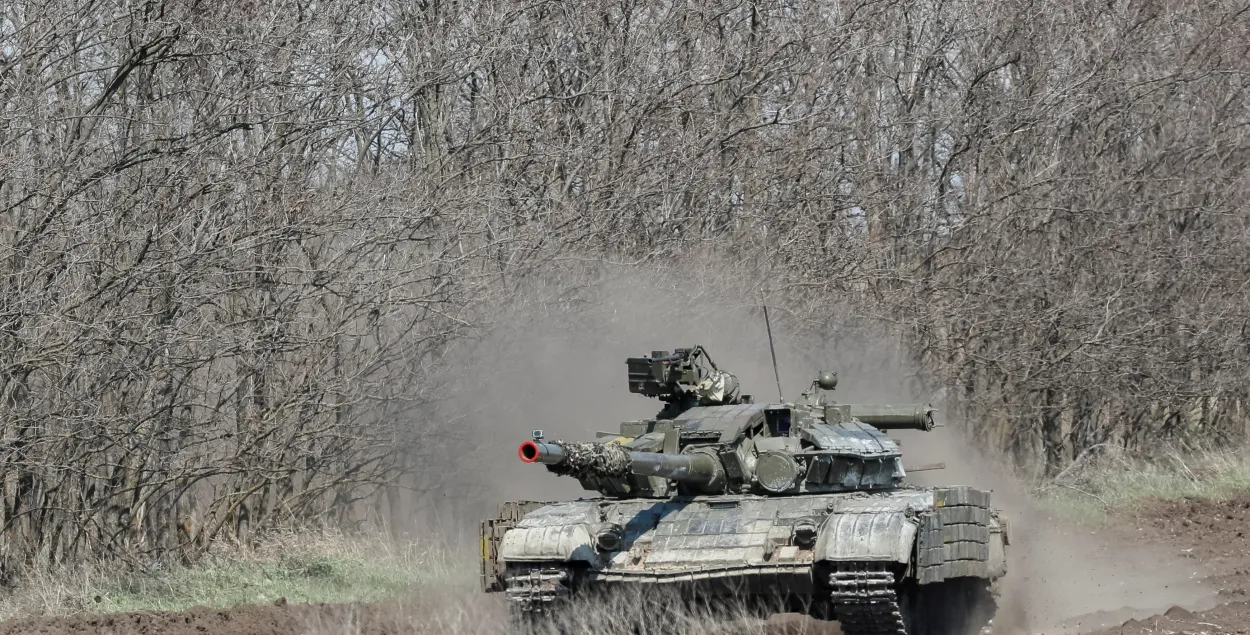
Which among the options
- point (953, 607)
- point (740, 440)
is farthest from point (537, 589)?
point (953, 607)

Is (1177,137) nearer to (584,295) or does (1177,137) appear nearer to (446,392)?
(584,295)

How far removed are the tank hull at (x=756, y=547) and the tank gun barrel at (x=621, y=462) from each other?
0.24 m

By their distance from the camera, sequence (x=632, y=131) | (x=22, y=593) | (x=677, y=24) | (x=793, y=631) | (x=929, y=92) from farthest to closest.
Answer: (x=929, y=92) → (x=677, y=24) → (x=632, y=131) → (x=22, y=593) → (x=793, y=631)

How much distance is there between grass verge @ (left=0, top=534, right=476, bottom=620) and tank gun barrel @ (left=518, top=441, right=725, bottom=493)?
3511mm

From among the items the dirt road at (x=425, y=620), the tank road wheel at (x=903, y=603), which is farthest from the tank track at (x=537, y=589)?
the tank road wheel at (x=903, y=603)

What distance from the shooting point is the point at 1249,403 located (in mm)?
23453

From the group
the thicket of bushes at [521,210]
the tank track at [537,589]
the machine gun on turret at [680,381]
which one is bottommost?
the tank track at [537,589]

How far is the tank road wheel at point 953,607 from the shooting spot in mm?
12008

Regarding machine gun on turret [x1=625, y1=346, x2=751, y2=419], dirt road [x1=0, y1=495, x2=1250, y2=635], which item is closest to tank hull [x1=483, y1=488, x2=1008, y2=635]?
dirt road [x1=0, y1=495, x2=1250, y2=635]

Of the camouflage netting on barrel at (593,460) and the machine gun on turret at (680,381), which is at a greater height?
the machine gun on turret at (680,381)

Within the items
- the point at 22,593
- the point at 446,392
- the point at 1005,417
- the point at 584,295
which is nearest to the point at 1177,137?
the point at 1005,417

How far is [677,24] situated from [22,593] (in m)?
10.1

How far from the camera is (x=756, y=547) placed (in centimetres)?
1102

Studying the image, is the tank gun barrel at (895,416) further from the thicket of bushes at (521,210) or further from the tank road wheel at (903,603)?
the thicket of bushes at (521,210)
